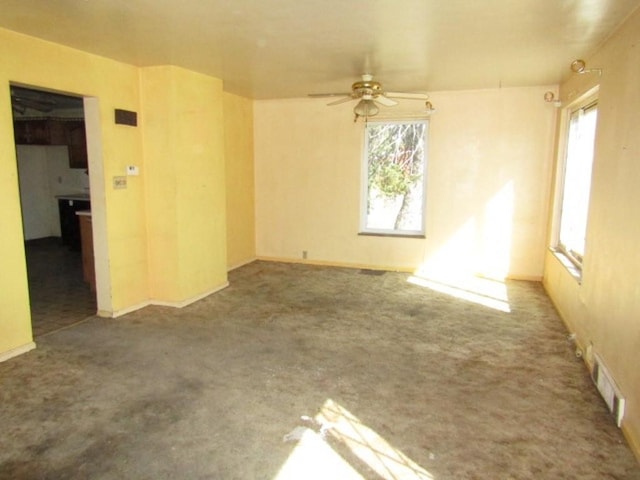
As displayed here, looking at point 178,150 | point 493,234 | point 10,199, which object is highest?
point 178,150

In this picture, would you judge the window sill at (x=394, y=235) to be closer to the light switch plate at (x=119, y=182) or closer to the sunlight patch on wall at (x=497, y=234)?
the sunlight patch on wall at (x=497, y=234)

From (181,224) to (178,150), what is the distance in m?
0.74

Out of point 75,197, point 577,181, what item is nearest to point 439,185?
point 577,181

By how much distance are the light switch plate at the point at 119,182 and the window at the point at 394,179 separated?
3242 millimetres

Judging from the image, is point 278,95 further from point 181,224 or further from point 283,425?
point 283,425

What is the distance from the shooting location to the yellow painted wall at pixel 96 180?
10.4ft

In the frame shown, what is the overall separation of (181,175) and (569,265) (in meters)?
3.91

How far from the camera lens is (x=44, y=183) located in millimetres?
8039

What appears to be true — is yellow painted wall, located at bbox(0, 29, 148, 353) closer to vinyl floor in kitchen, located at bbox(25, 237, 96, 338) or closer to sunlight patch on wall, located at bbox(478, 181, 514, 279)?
vinyl floor in kitchen, located at bbox(25, 237, 96, 338)

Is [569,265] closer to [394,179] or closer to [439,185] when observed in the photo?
[439,185]

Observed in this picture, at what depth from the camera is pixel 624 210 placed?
2.62 m

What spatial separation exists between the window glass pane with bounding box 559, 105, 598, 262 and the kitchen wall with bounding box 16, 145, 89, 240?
7549 millimetres

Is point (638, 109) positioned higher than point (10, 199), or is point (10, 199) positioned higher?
point (638, 109)

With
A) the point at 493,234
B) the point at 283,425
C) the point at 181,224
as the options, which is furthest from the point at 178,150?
the point at 493,234
